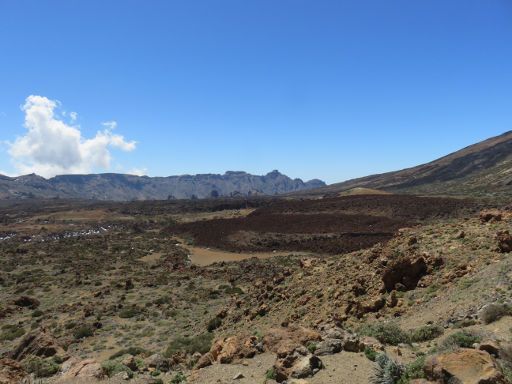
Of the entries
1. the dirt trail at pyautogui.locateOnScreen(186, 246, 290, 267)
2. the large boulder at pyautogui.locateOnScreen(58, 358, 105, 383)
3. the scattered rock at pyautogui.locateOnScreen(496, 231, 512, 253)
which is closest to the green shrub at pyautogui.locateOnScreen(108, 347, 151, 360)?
the large boulder at pyautogui.locateOnScreen(58, 358, 105, 383)

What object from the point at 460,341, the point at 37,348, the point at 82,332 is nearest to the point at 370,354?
the point at 460,341

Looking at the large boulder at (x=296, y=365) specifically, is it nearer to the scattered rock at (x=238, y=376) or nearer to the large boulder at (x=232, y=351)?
the scattered rock at (x=238, y=376)

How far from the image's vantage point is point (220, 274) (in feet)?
120

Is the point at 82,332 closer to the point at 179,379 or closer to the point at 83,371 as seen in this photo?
the point at 83,371

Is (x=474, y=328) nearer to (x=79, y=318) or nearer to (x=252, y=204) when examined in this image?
(x=79, y=318)

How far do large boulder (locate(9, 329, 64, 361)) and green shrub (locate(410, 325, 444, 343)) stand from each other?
46.8 ft

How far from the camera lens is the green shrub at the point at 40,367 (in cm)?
1386

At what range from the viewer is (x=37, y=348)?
17.6 meters

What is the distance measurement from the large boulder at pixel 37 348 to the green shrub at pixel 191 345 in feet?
15.6

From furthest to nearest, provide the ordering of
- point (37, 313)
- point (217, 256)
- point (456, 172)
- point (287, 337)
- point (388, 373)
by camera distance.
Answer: point (456, 172), point (217, 256), point (37, 313), point (287, 337), point (388, 373)

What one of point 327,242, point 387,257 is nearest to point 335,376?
point 387,257

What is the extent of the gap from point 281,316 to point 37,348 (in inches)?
398

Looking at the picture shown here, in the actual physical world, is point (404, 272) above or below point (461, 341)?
above

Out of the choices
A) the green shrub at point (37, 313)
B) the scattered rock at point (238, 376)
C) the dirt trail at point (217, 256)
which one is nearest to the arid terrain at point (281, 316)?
the scattered rock at point (238, 376)
